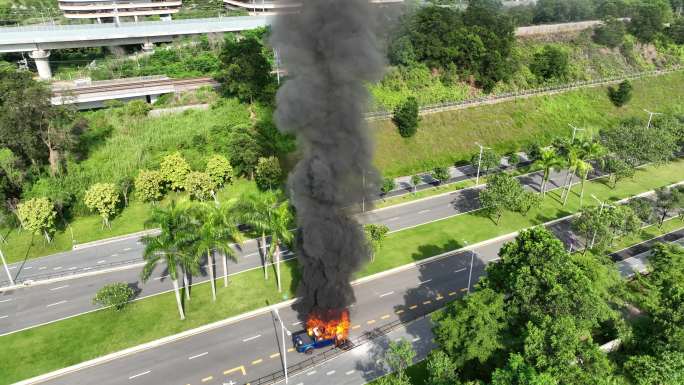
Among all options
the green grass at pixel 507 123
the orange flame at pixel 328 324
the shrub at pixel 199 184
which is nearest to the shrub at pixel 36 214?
the shrub at pixel 199 184

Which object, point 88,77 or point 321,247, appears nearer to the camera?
point 321,247

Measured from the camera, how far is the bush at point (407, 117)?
71750 millimetres

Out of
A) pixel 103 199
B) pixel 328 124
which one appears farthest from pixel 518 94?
pixel 103 199

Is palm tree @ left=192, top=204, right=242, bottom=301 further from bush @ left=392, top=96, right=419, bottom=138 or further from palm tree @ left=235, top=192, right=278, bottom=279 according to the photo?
bush @ left=392, top=96, right=419, bottom=138

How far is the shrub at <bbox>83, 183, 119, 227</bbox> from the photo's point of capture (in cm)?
5150

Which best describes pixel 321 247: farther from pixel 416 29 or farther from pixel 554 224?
pixel 416 29

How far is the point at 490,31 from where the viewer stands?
3381 inches

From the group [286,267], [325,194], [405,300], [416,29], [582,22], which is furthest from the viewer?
[582,22]

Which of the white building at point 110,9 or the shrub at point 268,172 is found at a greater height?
the white building at point 110,9

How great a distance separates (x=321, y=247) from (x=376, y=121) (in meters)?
45.0

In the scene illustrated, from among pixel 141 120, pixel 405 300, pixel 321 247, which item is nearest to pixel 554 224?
pixel 405 300

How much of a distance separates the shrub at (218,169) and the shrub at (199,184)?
1.23m

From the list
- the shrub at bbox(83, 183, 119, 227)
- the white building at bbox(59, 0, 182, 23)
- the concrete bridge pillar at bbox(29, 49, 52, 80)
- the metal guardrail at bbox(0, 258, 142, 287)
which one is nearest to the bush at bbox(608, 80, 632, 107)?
the metal guardrail at bbox(0, 258, 142, 287)

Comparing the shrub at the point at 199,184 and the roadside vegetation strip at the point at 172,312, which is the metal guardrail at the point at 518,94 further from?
the shrub at the point at 199,184
